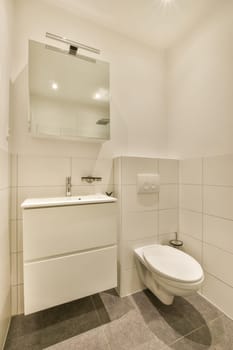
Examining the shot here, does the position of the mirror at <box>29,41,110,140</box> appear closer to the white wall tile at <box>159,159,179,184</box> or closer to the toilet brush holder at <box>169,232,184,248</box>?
the white wall tile at <box>159,159,179,184</box>

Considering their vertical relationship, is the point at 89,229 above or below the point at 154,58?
below

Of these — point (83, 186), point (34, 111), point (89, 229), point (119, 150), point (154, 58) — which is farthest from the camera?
point (154, 58)

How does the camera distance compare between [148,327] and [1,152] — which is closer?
[1,152]

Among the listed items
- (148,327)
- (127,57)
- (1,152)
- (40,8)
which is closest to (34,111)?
(1,152)

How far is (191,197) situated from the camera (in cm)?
158

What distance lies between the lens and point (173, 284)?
1042mm

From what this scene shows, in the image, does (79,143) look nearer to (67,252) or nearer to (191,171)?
(67,252)

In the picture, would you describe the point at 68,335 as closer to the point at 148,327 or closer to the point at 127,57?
the point at 148,327

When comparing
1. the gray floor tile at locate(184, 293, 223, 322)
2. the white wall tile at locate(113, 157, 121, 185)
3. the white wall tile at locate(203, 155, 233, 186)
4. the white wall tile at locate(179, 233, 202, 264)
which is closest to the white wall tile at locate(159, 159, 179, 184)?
the white wall tile at locate(203, 155, 233, 186)

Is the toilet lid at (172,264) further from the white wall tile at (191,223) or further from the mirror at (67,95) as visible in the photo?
the mirror at (67,95)

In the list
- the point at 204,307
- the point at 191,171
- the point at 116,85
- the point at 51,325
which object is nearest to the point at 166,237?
the point at 204,307

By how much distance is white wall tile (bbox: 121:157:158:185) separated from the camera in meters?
1.44

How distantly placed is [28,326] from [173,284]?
3.46 feet

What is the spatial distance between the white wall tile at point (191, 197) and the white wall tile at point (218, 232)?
13cm
